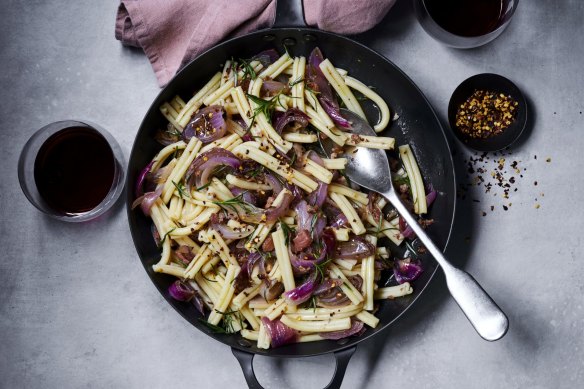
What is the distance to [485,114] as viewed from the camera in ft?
8.70

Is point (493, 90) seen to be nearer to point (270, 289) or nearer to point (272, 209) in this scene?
point (272, 209)

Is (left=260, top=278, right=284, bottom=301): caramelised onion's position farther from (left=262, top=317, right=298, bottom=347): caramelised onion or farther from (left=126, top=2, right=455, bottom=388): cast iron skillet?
(left=126, top=2, right=455, bottom=388): cast iron skillet

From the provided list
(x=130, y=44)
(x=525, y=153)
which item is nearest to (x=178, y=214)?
(x=130, y=44)

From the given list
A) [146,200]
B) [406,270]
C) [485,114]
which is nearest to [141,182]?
[146,200]

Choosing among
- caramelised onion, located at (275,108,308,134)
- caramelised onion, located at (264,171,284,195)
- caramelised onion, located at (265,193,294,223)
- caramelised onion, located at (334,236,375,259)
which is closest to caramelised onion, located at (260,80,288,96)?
caramelised onion, located at (275,108,308,134)

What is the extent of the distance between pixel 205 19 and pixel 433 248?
54.0 inches

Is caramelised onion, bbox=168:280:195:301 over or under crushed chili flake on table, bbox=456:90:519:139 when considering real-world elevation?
under

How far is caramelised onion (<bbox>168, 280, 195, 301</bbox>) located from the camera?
2.44 meters

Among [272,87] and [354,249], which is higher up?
[272,87]

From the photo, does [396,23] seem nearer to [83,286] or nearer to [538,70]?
[538,70]

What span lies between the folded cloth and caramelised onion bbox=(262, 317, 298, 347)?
1.19 metres

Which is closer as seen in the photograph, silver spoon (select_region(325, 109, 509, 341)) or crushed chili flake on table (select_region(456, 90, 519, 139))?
silver spoon (select_region(325, 109, 509, 341))

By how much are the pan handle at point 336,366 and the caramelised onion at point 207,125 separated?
0.91m

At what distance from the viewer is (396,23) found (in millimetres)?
2705
